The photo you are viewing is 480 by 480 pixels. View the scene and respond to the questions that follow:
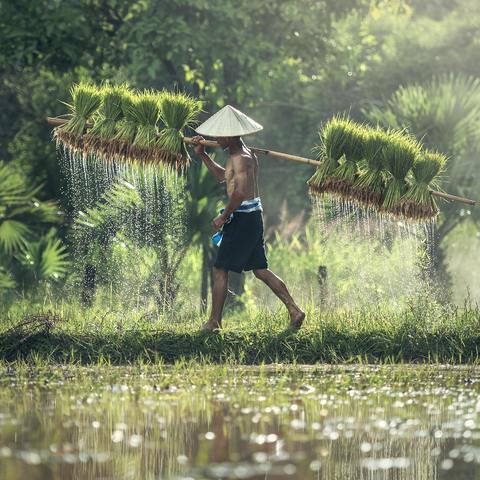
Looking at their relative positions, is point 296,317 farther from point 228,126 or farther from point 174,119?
point 174,119

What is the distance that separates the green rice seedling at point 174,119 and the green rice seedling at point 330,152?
47.9 inches

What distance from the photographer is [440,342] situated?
41.9ft

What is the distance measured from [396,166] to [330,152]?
62 cm

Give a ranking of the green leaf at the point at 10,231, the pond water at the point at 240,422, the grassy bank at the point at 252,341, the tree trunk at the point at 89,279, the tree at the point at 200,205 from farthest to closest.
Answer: the green leaf at the point at 10,231, the tree at the point at 200,205, the tree trunk at the point at 89,279, the grassy bank at the point at 252,341, the pond water at the point at 240,422

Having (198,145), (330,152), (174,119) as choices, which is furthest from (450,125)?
(198,145)

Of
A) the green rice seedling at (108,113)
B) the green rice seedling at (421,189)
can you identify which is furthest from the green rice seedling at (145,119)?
the green rice seedling at (421,189)

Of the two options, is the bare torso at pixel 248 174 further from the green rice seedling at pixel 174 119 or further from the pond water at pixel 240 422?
the pond water at pixel 240 422

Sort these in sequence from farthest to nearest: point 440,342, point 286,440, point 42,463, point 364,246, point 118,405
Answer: point 364,246
point 440,342
point 118,405
point 286,440
point 42,463

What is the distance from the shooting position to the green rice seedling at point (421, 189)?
13453mm

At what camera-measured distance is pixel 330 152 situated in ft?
44.3

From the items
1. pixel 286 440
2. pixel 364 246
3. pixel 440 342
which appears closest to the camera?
pixel 286 440

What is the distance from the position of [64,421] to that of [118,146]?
485cm

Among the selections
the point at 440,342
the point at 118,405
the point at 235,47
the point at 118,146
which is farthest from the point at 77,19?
the point at 118,405

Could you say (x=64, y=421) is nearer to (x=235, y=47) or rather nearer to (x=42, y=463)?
(x=42, y=463)
